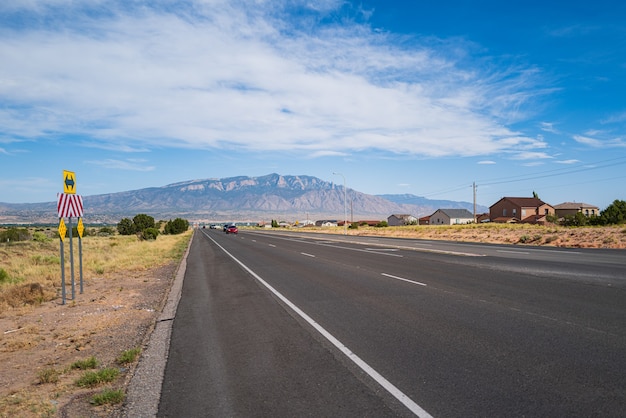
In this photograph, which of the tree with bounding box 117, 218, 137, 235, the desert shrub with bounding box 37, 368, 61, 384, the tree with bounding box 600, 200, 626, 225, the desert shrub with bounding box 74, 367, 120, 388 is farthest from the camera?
the tree with bounding box 117, 218, 137, 235

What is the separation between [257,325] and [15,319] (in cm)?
648

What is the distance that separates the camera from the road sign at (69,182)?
12238mm

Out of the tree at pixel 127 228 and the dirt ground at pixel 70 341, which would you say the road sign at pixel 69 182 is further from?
the tree at pixel 127 228

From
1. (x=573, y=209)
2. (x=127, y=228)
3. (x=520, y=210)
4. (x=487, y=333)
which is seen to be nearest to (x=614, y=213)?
(x=520, y=210)

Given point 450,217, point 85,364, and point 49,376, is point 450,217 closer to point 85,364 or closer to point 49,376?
point 85,364

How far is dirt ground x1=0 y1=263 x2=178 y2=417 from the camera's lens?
520cm

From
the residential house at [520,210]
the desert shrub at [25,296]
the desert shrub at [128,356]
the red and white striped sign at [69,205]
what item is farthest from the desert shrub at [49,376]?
the residential house at [520,210]

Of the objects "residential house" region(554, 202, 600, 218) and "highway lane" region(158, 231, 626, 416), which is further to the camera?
"residential house" region(554, 202, 600, 218)

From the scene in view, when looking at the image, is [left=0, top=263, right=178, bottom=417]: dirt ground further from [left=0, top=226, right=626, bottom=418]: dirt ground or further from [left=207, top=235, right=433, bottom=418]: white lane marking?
[left=207, top=235, right=433, bottom=418]: white lane marking

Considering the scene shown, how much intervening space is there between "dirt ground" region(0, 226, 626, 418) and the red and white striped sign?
2401 millimetres

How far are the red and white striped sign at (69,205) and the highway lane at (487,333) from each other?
5.98m

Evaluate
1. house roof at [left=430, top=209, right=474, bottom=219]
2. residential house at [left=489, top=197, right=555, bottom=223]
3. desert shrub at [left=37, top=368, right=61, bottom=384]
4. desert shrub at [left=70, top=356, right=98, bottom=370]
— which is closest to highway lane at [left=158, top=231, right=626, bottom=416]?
desert shrub at [left=70, top=356, right=98, bottom=370]

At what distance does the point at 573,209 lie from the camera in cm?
10350

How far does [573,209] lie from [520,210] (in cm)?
1821
